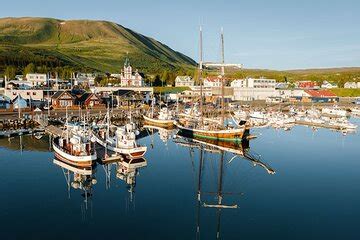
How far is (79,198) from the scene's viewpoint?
35812mm

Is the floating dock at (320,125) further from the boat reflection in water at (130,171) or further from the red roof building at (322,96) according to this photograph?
the red roof building at (322,96)

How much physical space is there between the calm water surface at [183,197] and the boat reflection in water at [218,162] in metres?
0.18

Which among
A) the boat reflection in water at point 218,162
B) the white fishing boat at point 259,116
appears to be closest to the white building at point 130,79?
the white fishing boat at point 259,116

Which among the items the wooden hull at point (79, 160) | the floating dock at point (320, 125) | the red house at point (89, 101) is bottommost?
the floating dock at point (320, 125)

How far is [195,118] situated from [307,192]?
5098 centimetres

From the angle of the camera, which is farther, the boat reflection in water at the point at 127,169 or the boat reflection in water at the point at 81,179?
the boat reflection in water at the point at 127,169

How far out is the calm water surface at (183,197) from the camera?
28.9 metres

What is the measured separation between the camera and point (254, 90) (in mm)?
154000

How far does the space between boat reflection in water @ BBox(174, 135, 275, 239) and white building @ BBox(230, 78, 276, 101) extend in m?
82.6

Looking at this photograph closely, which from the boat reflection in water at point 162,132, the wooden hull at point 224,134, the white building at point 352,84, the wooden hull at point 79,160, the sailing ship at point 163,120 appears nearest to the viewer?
the wooden hull at point 79,160

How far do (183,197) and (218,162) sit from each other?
53.8 ft

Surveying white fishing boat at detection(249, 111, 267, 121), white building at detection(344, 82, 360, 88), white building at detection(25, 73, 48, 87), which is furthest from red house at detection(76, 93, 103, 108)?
white building at detection(344, 82, 360, 88)

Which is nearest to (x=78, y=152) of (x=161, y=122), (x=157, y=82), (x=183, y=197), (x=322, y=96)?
(x=183, y=197)

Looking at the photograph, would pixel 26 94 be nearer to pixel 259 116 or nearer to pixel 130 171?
pixel 259 116
